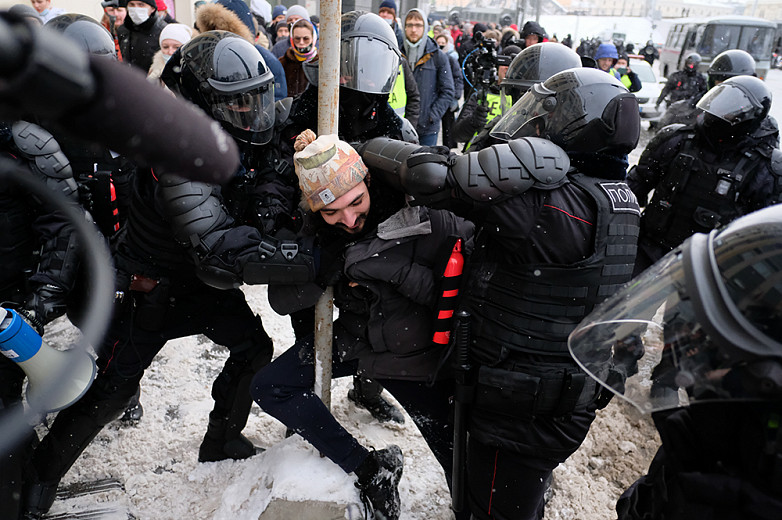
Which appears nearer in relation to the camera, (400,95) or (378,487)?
(378,487)

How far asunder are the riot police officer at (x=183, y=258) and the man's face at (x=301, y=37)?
2.89 meters

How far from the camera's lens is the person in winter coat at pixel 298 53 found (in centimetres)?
518

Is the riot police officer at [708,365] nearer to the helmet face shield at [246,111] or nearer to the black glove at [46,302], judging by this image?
the helmet face shield at [246,111]

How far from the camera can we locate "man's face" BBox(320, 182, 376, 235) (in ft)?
6.49

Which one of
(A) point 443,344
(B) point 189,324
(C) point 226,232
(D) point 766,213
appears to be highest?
(D) point 766,213

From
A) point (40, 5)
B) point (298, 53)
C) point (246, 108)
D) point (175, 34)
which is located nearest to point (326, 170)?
point (246, 108)

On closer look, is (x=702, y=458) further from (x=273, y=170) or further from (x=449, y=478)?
(x=273, y=170)

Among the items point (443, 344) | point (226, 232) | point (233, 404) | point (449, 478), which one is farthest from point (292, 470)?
point (226, 232)

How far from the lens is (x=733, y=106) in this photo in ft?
10.3

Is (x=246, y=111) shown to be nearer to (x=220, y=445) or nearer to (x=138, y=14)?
(x=220, y=445)

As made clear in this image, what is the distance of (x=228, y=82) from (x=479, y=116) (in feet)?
8.24

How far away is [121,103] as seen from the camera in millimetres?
580

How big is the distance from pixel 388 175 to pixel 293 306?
65 cm

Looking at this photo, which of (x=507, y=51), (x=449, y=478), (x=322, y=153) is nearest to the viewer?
(x=322, y=153)
